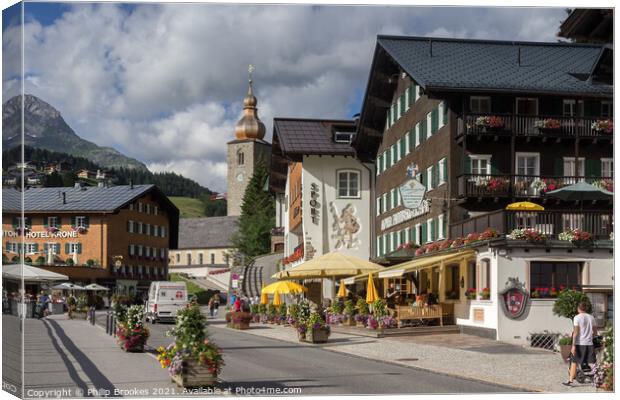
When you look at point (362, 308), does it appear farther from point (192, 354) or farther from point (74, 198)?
point (192, 354)

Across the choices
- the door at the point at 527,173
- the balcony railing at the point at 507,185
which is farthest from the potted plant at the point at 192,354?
the door at the point at 527,173

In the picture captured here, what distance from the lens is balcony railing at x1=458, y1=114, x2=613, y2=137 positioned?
113 ft

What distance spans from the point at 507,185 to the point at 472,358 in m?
11.0

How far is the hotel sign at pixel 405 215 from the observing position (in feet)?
133

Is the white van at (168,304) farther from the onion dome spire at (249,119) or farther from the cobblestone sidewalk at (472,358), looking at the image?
the onion dome spire at (249,119)

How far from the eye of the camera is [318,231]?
2101 inches

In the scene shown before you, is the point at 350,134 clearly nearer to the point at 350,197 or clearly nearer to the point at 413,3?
the point at 350,197

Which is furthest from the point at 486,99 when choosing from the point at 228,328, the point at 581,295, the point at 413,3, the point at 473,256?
the point at 413,3

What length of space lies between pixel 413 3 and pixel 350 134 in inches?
1443

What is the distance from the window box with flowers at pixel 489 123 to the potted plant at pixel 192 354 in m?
19.9

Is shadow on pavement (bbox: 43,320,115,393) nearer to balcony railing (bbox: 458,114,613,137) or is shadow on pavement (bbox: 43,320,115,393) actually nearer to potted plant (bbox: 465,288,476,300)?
potted plant (bbox: 465,288,476,300)

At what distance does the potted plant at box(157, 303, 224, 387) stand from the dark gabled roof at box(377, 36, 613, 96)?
37.8 feet

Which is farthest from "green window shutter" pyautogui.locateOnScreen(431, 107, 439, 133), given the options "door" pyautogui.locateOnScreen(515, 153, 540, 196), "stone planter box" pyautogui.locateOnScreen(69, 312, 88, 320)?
"stone planter box" pyautogui.locateOnScreen(69, 312, 88, 320)

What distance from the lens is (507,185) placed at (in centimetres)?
3572
